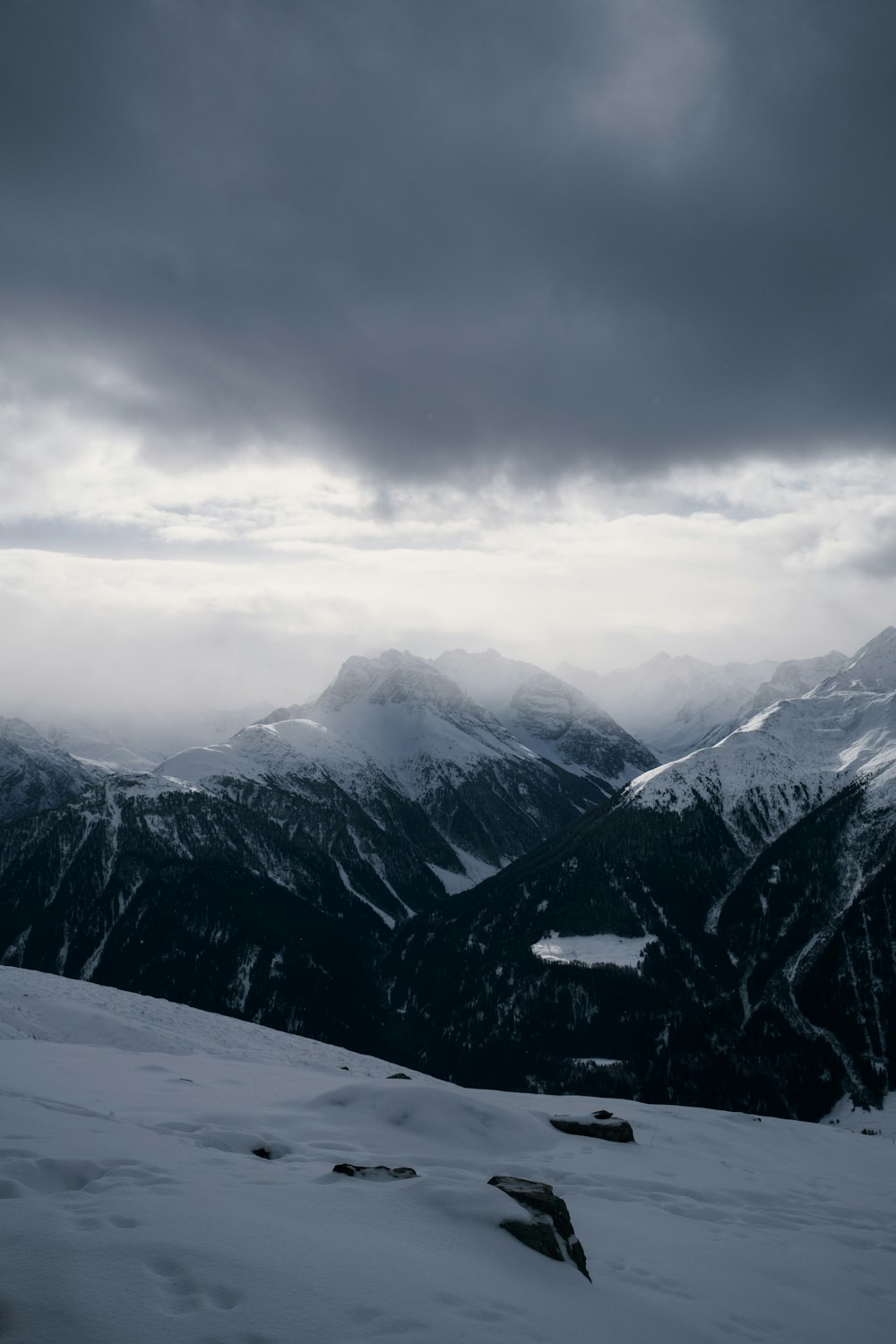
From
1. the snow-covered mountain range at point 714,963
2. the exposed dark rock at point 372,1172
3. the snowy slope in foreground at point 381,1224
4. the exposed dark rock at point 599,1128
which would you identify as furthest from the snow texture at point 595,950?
the exposed dark rock at point 372,1172

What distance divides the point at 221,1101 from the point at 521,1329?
47.6 feet

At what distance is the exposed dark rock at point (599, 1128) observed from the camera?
75.9 ft

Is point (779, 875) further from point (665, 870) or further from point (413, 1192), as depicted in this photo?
point (413, 1192)

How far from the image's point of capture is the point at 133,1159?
1264 cm

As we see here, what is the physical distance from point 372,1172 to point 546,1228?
3.55m

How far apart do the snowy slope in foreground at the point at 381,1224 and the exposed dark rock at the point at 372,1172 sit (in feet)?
1.25

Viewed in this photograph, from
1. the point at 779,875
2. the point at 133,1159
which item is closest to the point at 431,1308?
the point at 133,1159

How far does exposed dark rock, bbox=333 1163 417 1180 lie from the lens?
544 inches

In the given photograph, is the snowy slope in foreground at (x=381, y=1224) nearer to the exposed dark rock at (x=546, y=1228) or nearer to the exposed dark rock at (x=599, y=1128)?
the exposed dark rock at (x=546, y=1228)

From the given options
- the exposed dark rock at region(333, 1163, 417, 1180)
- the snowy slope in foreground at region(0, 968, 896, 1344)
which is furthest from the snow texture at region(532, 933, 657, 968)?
the exposed dark rock at region(333, 1163, 417, 1180)

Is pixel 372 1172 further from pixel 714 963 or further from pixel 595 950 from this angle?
pixel 595 950

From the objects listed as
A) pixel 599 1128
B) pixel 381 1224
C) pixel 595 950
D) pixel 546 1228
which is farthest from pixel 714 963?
pixel 381 1224

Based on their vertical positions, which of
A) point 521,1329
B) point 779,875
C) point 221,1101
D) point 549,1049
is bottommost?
point 549,1049

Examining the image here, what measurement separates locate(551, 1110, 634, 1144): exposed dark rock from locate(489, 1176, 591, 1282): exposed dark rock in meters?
11.3
